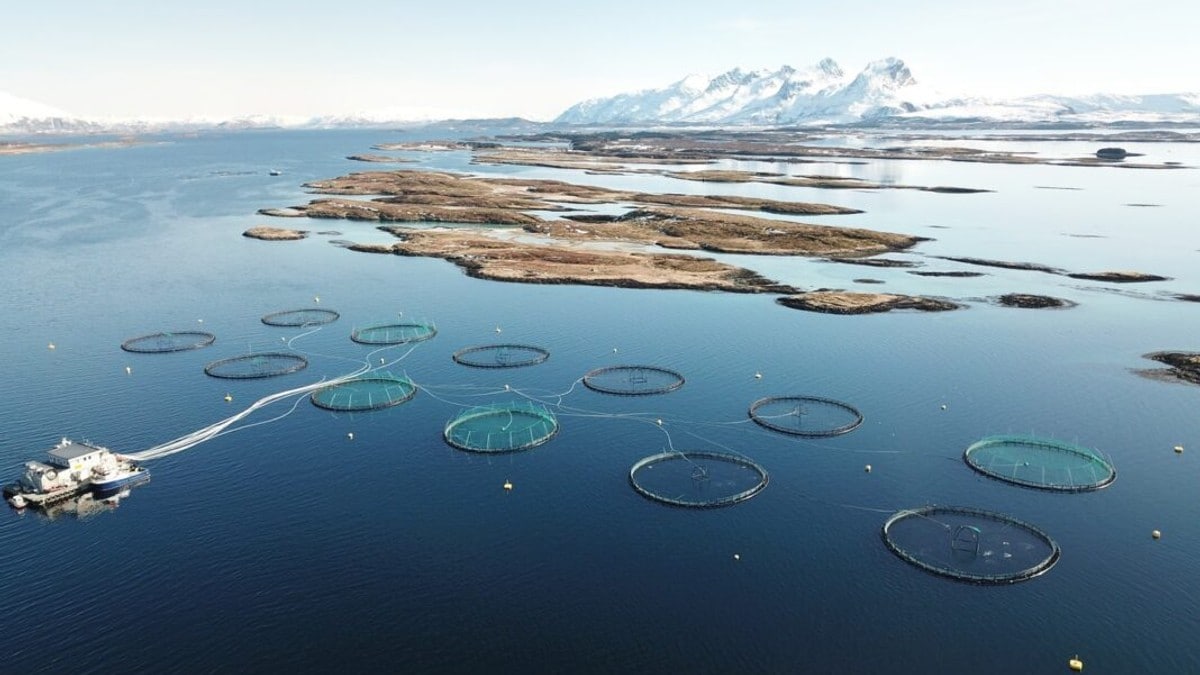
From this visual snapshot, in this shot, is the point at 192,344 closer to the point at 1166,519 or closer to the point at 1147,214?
the point at 1166,519

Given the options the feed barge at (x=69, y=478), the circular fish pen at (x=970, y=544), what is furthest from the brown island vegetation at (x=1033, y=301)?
the feed barge at (x=69, y=478)

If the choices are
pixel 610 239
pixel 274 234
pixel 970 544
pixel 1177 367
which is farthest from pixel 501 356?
pixel 274 234

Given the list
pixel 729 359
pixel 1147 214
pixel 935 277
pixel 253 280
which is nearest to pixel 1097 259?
pixel 935 277

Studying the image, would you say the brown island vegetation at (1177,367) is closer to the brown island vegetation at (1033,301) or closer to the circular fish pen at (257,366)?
the brown island vegetation at (1033,301)

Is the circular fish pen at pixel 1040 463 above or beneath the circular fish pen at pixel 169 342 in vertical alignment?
beneath

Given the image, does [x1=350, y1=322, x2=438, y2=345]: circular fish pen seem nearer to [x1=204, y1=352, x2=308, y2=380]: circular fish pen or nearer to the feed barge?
[x1=204, y1=352, x2=308, y2=380]: circular fish pen

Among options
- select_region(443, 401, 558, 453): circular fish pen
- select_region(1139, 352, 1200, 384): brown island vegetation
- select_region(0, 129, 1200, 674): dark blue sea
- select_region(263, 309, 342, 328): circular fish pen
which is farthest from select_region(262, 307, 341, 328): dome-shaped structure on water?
select_region(1139, 352, 1200, 384): brown island vegetation

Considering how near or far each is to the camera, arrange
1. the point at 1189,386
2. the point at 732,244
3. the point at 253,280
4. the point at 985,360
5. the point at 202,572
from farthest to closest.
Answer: the point at 732,244
the point at 253,280
the point at 985,360
the point at 1189,386
the point at 202,572
